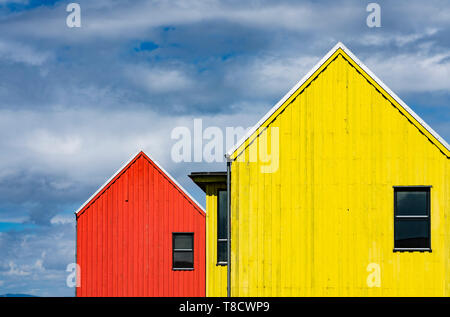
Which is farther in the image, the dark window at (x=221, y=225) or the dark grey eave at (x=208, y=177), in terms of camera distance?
the dark window at (x=221, y=225)

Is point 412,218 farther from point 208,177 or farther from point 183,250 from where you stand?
point 183,250

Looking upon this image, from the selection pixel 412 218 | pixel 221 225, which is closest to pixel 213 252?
pixel 221 225

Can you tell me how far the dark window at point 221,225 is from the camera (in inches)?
951

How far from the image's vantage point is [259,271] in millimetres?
20062

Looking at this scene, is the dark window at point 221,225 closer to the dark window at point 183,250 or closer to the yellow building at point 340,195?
the yellow building at point 340,195

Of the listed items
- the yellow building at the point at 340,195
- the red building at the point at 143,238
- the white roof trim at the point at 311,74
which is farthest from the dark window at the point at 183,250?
the white roof trim at the point at 311,74

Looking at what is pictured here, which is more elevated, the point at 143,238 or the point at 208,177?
the point at 208,177

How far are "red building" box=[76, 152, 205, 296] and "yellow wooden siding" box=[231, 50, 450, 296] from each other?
40.0 ft

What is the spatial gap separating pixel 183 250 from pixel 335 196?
1400cm

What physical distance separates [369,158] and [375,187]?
950 millimetres

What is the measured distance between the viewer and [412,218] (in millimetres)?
20062

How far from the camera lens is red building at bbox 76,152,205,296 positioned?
105 feet

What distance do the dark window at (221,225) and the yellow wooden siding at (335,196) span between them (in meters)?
3.80

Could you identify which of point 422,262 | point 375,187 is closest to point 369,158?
point 375,187
